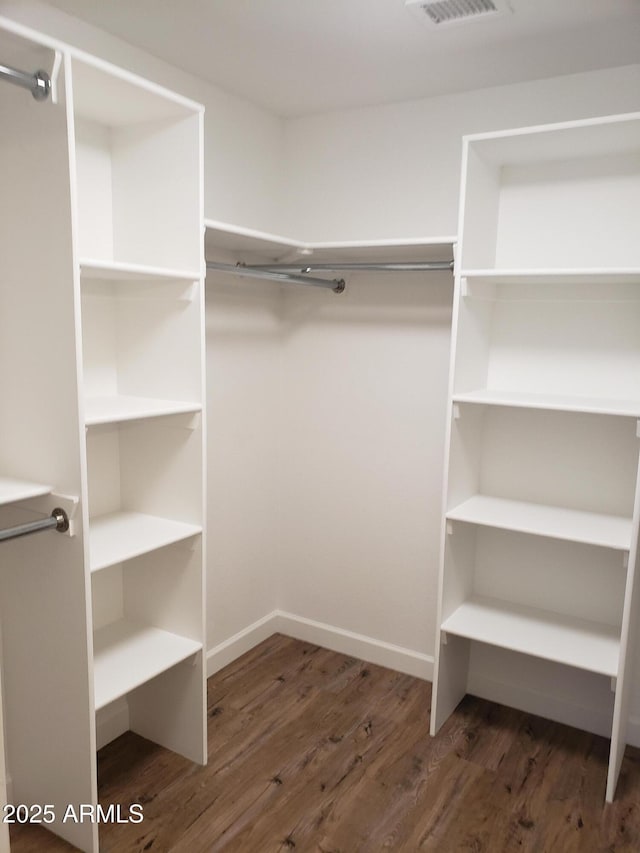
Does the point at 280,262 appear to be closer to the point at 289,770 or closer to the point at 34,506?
the point at 34,506

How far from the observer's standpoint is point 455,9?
2.05 metres

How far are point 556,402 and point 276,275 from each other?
1.22 m

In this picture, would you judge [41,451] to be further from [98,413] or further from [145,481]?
[145,481]

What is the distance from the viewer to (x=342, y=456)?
10.9 ft

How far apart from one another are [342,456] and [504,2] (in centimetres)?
201

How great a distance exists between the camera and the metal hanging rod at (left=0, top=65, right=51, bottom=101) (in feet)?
5.49

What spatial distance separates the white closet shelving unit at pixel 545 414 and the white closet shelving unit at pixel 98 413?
3.34 feet

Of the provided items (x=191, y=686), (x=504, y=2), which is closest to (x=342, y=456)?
(x=191, y=686)

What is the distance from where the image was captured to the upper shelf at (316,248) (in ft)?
8.27

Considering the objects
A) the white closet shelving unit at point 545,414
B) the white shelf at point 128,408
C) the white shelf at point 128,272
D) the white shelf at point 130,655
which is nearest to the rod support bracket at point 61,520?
the white shelf at point 128,408

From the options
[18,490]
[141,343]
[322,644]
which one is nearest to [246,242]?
[141,343]

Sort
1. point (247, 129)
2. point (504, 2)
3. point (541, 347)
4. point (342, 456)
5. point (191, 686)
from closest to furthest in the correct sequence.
Answer: point (504, 2), point (191, 686), point (541, 347), point (247, 129), point (342, 456)

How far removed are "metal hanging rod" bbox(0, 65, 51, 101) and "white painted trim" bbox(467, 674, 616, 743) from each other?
2.82m

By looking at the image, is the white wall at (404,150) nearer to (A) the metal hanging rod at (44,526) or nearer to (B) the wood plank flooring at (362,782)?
(A) the metal hanging rod at (44,526)
